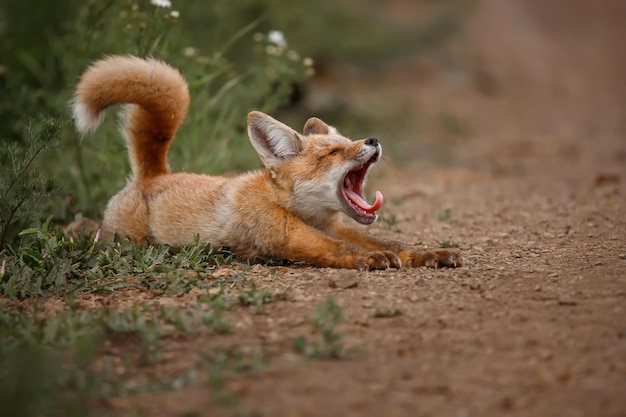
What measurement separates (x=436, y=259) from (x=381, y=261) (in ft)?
1.07

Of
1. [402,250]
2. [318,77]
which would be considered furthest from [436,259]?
[318,77]

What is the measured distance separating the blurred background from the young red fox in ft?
1.61

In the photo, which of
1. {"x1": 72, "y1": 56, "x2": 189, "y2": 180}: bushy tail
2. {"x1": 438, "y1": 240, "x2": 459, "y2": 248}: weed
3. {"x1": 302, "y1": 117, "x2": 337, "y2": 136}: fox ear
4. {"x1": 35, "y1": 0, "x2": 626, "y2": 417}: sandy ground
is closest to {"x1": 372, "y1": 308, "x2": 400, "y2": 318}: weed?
{"x1": 35, "y1": 0, "x2": 626, "y2": 417}: sandy ground

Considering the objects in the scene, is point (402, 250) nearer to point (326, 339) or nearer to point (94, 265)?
point (326, 339)

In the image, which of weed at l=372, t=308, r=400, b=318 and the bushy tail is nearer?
weed at l=372, t=308, r=400, b=318

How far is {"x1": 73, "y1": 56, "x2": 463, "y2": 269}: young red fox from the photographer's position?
16.0 ft

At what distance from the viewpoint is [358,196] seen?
5211 millimetres

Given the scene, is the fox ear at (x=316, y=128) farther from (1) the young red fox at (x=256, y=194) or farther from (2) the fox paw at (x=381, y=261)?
(2) the fox paw at (x=381, y=261)

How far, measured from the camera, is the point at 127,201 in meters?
5.54

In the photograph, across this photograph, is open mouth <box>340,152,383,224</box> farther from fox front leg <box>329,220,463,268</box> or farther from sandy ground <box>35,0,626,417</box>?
sandy ground <box>35,0,626,417</box>

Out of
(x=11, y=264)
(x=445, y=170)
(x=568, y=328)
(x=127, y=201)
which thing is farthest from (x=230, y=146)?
(x=568, y=328)

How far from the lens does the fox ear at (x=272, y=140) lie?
520 centimetres

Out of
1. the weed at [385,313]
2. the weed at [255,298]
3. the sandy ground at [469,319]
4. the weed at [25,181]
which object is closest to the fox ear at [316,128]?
the sandy ground at [469,319]

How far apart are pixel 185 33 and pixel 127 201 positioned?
3.02 metres
